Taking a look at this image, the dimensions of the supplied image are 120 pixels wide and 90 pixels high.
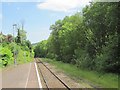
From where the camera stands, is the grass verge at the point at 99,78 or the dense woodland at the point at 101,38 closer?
the grass verge at the point at 99,78

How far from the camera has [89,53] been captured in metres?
41.7

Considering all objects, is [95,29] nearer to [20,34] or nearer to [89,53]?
[89,53]

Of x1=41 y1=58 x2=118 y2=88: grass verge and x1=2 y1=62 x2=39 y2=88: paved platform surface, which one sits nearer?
x1=41 y1=58 x2=118 y2=88: grass verge

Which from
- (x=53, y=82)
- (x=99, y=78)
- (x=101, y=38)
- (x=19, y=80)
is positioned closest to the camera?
(x=99, y=78)

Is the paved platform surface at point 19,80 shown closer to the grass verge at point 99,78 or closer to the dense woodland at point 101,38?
the grass verge at point 99,78

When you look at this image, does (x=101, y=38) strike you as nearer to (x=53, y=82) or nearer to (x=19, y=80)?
(x=19, y=80)

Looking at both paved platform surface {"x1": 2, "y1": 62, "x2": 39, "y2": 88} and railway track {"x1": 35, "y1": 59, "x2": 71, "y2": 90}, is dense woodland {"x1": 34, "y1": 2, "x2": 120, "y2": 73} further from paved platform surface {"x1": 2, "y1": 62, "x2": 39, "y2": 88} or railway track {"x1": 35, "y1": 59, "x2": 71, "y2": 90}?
paved platform surface {"x1": 2, "y1": 62, "x2": 39, "y2": 88}

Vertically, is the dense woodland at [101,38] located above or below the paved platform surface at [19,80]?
above

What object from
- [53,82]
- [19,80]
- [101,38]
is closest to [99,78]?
[53,82]

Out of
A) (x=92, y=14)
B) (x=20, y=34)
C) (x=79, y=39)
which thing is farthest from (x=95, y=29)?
(x=20, y=34)

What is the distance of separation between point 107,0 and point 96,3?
241 inches

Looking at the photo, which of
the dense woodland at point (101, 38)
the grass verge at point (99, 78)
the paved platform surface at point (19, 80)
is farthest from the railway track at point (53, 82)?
the dense woodland at point (101, 38)

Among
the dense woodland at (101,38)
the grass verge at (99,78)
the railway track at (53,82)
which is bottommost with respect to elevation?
the railway track at (53,82)

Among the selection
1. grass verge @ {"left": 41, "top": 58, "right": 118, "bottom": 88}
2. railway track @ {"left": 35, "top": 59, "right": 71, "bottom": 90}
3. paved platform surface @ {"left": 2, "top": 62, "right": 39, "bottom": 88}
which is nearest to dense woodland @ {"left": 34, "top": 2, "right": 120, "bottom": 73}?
grass verge @ {"left": 41, "top": 58, "right": 118, "bottom": 88}
